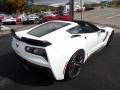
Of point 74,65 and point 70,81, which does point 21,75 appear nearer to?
point 70,81

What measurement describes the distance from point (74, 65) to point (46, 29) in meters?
1.31

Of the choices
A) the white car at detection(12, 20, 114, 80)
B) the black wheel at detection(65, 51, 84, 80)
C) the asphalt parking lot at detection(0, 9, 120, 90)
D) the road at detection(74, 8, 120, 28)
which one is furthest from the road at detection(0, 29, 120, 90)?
the road at detection(74, 8, 120, 28)

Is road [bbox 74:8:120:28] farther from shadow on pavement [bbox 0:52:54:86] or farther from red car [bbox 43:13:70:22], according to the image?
shadow on pavement [bbox 0:52:54:86]

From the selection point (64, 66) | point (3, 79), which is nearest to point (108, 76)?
point (64, 66)

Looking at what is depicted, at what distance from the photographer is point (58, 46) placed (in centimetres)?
535

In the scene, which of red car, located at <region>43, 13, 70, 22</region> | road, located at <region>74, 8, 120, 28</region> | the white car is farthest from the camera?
red car, located at <region>43, 13, 70, 22</region>

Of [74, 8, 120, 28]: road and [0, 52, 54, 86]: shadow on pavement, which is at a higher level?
[0, 52, 54, 86]: shadow on pavement

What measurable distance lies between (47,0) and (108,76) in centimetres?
5221

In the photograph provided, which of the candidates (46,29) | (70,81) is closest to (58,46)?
(70,81)

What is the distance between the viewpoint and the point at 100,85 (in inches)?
213

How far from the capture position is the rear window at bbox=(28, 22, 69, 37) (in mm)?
6081

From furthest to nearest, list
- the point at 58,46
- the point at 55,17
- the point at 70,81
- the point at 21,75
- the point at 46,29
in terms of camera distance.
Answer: the point at 55,17
the point at 46,29
the point at 21,75
the point at 70,81
the point at 58,46

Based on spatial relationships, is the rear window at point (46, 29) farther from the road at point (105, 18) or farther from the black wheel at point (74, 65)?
the road at point (105, 18)

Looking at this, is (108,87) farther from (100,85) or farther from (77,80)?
(77,80)
